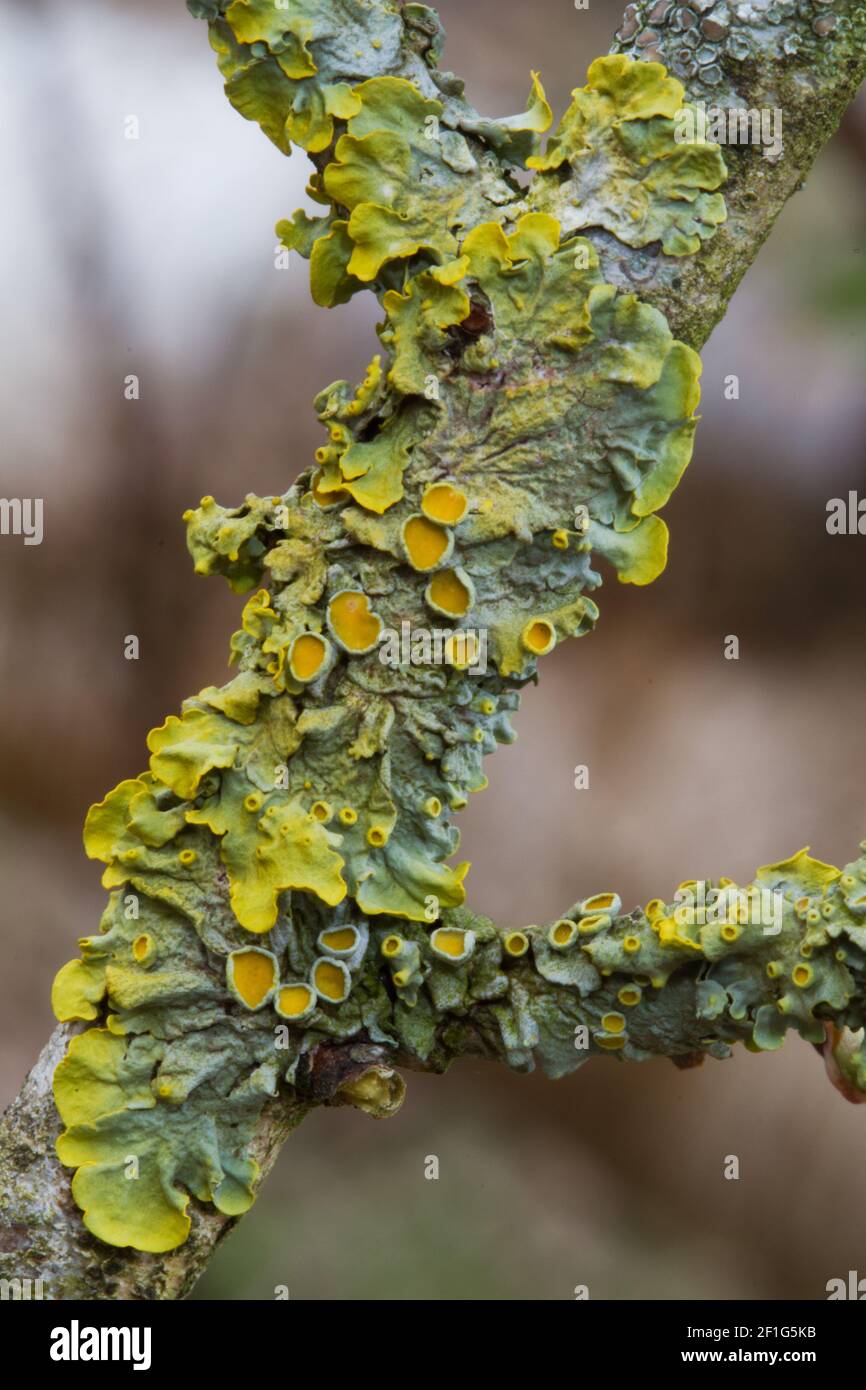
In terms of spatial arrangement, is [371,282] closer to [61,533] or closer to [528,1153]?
[61,533]

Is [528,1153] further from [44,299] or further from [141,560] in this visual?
[44,299]

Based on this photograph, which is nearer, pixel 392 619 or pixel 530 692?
pixel 392 619

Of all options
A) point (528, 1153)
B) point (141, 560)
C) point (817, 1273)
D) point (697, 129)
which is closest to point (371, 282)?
point (697, 129)

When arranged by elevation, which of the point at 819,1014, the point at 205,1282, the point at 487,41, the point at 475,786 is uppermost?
the point at 487,41

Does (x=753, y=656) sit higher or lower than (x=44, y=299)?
lower

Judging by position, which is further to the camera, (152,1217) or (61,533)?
(61,533)

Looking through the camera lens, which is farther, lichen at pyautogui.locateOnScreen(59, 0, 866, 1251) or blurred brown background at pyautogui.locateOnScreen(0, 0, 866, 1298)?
blurred brown background at pyautogui.locateOnScreen(0, 0, 866, 1298)

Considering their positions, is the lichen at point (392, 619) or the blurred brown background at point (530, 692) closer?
the lichen at point (392, 619)
